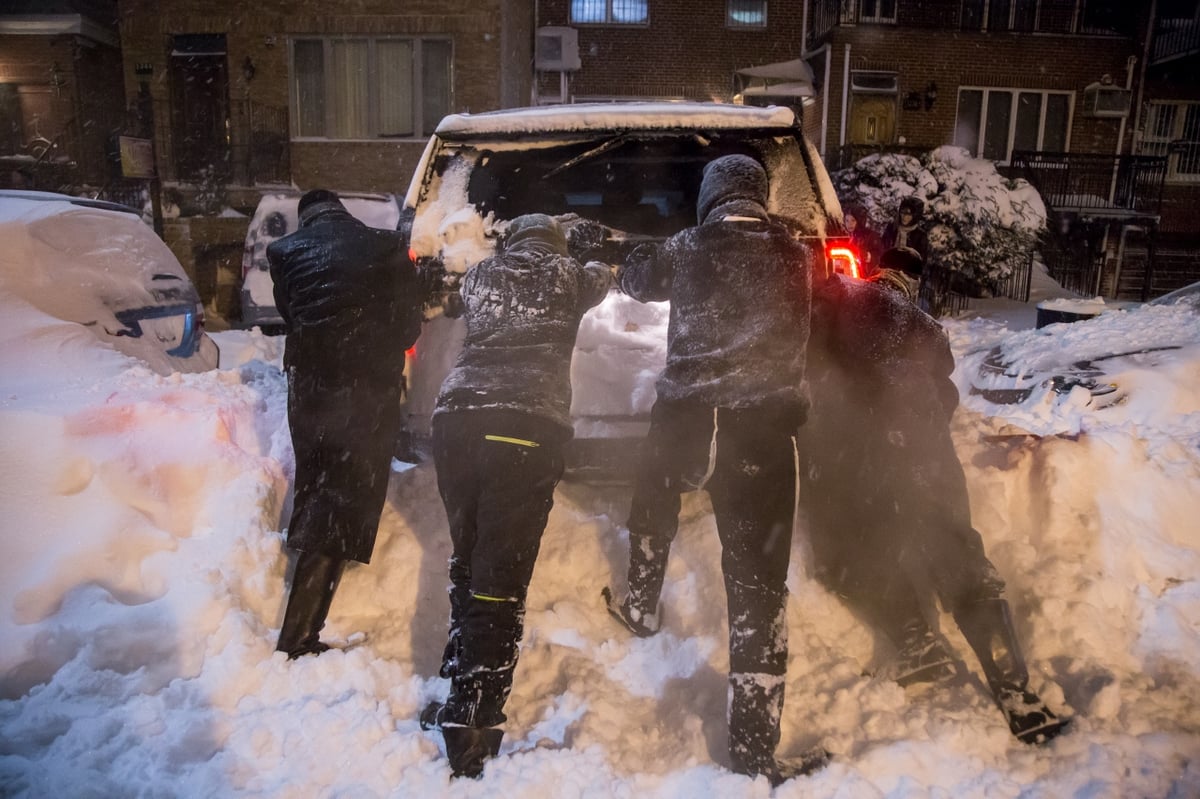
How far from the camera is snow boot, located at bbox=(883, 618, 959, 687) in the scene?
3.20 meters

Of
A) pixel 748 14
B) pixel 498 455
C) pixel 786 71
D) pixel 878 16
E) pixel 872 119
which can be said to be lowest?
pixel 498 455

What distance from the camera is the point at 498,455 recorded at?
9.45ft

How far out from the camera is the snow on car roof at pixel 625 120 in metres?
3.74

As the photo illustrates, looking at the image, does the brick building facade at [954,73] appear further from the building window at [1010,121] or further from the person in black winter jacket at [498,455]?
the person in black winter jacket at [498,455]

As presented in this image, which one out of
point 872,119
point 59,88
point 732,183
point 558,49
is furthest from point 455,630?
point 59,88

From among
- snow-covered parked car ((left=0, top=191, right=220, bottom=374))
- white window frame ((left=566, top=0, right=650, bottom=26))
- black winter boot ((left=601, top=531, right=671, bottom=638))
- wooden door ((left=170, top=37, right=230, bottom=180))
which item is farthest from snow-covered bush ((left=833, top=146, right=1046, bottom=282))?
wooden door ((left=170, top=37, right=230, bottom=180))

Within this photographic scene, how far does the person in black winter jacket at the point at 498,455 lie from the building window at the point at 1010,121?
19.2 meters

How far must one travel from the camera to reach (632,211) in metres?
4.26

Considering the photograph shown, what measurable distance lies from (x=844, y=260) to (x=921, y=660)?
1745 millimetres

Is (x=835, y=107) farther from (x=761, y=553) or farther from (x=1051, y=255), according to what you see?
(x=761, y=553)

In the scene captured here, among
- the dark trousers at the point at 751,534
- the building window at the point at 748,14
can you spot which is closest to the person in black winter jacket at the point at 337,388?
the dark trousers at the point at 751,534

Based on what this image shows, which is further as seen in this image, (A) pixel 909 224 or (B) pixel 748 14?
(B) pixel 748 14

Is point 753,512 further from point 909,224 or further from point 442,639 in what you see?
point 909,224

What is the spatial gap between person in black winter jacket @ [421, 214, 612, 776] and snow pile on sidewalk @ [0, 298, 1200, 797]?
0.85 feet
